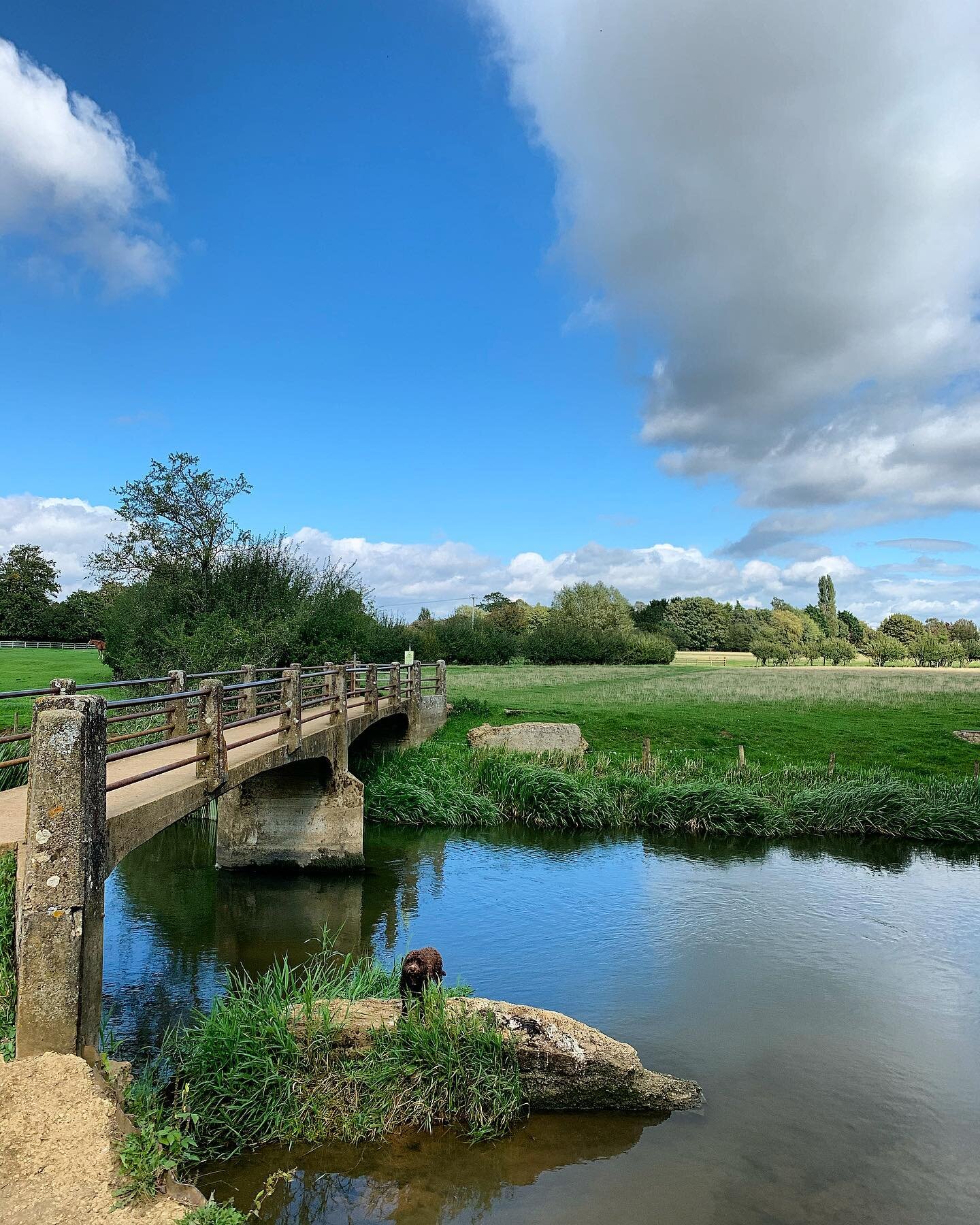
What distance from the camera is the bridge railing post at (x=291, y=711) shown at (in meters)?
14.9

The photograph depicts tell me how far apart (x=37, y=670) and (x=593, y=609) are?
5790 cm

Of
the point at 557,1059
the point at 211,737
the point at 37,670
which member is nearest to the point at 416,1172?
the point at 557,1059

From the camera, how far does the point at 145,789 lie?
978cm

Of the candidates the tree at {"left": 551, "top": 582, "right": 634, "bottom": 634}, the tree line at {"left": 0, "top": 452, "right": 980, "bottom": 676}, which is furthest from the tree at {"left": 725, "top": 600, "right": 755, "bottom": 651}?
the tree line at {"left": 0, "top": 452, "right": 980, "bottom": 676}

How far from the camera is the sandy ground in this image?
5023 millimetres

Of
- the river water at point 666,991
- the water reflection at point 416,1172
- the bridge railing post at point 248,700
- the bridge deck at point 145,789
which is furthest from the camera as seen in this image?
the bridge railing post at point 248,700

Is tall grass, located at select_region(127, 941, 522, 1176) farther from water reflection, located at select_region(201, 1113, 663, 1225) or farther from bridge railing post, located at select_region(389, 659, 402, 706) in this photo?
bridge railing post, located at select_region(389, 659, 402, 706)

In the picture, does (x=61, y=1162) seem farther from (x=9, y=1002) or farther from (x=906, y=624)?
(x=906, y=624)

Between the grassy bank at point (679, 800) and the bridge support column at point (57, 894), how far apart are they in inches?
612

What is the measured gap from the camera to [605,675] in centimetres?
6062

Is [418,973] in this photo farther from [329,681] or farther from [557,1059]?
[329,681]

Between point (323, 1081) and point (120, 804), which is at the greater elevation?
point (120, 804)

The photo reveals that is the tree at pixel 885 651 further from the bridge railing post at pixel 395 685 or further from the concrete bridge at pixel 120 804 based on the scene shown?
the concrete bridge at pixel 120 804

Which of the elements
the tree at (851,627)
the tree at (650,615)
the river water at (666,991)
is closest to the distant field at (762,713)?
the river water at (666,991)
